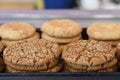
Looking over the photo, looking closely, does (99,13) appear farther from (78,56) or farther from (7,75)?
(7,75)

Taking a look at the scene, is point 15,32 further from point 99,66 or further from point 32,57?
point 99,66

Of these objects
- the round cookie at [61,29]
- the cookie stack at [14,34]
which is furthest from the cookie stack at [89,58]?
the cookie stack at [14,34]

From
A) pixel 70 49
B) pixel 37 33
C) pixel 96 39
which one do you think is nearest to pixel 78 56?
pixel 70 49

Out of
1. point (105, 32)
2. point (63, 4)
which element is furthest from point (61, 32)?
point (63, 4)

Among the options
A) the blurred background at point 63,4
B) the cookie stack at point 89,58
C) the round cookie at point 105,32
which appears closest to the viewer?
the cookie stack at point 89,58

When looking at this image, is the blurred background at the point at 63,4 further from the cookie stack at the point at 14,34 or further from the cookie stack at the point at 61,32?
the cookie stack at the point at 14,34

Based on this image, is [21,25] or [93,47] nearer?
[93,47]
